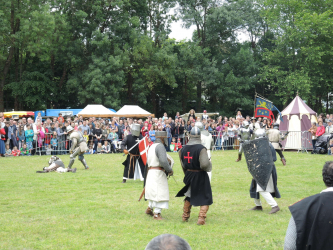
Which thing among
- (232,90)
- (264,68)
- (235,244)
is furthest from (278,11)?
(235,244)

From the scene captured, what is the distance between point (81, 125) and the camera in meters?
20.4

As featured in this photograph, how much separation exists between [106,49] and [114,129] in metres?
15.6

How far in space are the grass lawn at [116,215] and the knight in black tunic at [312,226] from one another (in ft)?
10.1

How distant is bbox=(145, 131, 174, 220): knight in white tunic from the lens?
23.2 ft

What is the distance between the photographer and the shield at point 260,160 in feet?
24.0

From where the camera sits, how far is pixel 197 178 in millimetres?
6723

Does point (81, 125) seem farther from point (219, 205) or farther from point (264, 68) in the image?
point (264, 68)

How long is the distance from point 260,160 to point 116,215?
2.88 m

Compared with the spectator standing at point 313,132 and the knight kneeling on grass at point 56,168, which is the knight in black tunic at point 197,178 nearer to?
the knight kneeling on grass at point 56,168

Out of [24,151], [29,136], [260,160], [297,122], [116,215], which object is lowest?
[116,215]

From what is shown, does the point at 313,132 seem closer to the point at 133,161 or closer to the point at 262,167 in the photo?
the point at 133,161

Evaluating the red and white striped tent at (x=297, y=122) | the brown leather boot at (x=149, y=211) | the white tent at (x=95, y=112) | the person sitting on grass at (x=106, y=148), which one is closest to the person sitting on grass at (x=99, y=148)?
the person sitting on grass at (x=106, y=148)

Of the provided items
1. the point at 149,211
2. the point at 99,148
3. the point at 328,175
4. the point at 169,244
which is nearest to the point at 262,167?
the point at 149,211

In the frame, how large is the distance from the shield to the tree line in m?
26.6
